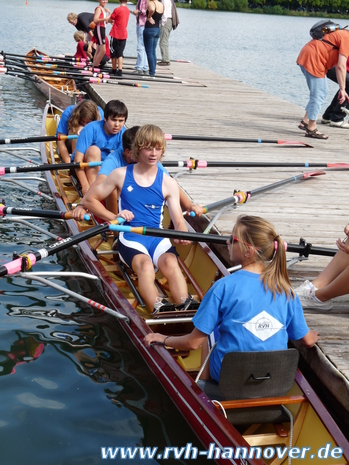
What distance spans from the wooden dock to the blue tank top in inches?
46.7

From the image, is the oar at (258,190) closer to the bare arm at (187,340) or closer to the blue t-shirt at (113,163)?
the blue t-shirt at (113,163)

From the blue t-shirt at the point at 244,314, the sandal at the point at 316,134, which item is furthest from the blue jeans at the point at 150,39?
the blue t-shirt at the point at 244,314

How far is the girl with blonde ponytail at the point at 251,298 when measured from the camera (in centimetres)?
360

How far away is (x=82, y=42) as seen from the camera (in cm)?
1781

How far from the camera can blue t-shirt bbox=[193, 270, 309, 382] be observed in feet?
11.8

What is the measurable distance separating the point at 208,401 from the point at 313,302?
170 centimetres

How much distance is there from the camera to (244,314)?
3.61 meters

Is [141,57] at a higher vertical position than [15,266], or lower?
higher

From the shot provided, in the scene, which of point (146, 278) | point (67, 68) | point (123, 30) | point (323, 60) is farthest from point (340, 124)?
point (146, 278)

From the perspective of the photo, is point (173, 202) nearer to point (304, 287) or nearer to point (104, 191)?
point (104, 191)

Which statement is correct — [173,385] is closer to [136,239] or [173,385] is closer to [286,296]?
[286,296]

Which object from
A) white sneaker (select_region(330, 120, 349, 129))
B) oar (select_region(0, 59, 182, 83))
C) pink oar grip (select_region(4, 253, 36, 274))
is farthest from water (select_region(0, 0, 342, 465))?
white sneaker (select_region(330, 120, 349, 129))

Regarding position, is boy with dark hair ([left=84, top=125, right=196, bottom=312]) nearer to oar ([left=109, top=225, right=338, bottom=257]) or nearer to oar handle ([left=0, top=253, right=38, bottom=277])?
oar ([left=109, top=225, right=338, bottom=257])

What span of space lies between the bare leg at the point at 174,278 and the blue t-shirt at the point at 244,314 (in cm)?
133
